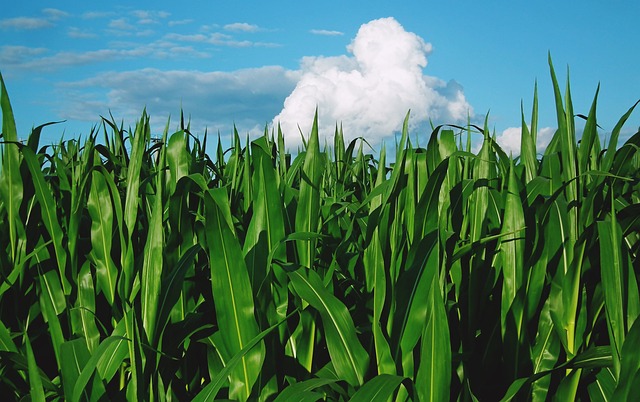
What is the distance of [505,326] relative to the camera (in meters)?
1.37

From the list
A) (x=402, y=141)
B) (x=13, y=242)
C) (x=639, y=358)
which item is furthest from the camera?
(x=13, y=242)

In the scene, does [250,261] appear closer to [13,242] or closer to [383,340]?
[383,340]

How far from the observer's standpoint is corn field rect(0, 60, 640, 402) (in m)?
1.20

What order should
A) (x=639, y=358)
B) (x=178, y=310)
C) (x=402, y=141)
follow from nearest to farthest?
(x=639, y=358) < (x=402, y=141) < (x=178, y=310)

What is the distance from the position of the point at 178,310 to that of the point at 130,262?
186 mm

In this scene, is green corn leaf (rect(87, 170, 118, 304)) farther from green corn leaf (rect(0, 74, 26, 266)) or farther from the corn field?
green corn leaf (rect(0, 74, 26, 266))

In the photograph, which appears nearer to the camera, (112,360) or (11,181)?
(112,360)

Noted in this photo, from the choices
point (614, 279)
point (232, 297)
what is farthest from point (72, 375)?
point (614, 279)

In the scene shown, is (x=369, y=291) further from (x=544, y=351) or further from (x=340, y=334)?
(x=544, y=351)

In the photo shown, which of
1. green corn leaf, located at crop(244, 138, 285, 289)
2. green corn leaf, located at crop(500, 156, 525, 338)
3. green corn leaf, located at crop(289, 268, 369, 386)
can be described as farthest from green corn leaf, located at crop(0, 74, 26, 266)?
green corn leaf, located at crop(500, 156, 525, 338)

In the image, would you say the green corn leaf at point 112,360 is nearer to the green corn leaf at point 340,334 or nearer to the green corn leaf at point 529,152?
the green corn leaf at point 340,334

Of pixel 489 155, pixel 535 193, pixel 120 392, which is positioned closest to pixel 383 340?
pixel 535 193

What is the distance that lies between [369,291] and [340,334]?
0.19 m

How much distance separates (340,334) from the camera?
1248mm
